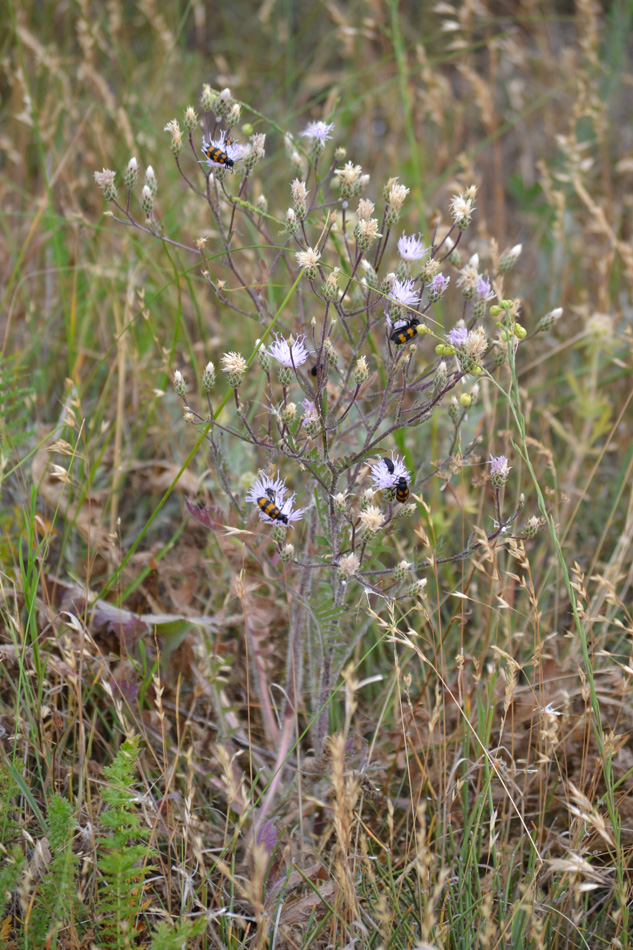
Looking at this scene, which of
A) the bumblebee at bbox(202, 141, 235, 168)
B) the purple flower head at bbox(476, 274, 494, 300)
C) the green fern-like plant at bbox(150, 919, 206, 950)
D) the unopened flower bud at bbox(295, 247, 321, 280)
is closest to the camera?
the green fern-like plant at bbox(150, 919, 206, 950)

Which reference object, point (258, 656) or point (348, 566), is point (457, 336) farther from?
point (258, 656)

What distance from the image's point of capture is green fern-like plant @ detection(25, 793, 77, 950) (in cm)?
131

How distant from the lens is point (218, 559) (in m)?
2.18

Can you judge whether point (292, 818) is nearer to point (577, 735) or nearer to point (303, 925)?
point (303, 925)

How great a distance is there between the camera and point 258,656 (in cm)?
187

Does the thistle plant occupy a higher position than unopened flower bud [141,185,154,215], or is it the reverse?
unopened flower bud [141,185,154,215]

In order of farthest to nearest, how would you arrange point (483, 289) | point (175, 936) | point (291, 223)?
1. point (483, 289)
2. point (291, 223)
3. point (175, 936)

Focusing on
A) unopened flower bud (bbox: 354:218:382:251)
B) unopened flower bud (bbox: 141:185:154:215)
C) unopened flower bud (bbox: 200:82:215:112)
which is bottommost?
unopened flower bud (bbox: 354:218:382:251)

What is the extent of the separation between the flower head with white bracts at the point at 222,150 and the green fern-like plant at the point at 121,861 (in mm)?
1162

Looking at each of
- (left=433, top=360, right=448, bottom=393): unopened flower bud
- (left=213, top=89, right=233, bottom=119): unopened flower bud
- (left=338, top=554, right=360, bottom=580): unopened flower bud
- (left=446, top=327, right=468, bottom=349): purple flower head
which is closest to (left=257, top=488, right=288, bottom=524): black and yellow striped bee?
(left=338, top=554, right=360, bottom=580): unopened flower bud

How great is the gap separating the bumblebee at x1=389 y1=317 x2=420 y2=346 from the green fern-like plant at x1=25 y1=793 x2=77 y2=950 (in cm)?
106

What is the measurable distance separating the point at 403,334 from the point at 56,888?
46.7 inches

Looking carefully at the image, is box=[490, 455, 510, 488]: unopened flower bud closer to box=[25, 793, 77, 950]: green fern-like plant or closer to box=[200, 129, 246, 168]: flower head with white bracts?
box=[200, 129, 246, 168]: flower head with white bracts

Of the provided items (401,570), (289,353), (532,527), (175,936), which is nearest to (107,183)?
(289,353)
